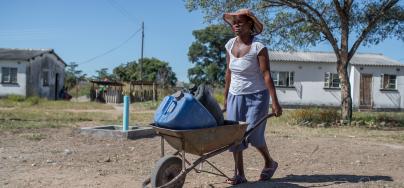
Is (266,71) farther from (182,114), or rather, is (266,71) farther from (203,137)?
(182,114)

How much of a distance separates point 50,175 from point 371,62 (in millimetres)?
27155

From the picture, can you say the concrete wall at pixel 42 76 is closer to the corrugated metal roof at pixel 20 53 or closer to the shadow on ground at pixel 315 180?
the corrugated metal roof at pixel 20 53

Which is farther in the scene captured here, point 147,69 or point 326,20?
point 147,69

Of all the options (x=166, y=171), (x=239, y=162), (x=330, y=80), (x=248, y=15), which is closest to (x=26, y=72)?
(x=330, y=80)

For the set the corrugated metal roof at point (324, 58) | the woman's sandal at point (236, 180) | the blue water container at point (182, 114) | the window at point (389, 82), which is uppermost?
the corrugated metal roof at point (324, 58)

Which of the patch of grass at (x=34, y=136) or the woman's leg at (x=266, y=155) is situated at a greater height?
the woman's leg at (x=266, y=155)

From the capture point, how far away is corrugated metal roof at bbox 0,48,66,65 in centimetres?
3062

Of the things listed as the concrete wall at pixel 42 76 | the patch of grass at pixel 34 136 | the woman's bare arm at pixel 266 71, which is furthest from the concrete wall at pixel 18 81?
the woman's bare arm at pixel 266 71

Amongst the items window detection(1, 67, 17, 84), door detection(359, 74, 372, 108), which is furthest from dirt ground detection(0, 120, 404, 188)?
window detection(1, 67, 17, 84)

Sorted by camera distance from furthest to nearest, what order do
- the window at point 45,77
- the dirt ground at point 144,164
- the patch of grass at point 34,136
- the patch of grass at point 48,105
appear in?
1. the window at point 45,77
2. the patch of grass at point 48,105
3. the patch of grass at point 34,136
4. the dirt ground at point 144,164

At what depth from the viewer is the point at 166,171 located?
14.0ft

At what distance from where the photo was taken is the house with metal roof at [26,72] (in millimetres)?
30812

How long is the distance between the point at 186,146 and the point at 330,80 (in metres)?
26.1

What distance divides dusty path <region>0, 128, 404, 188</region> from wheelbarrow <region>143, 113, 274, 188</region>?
2.33ft
